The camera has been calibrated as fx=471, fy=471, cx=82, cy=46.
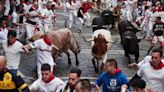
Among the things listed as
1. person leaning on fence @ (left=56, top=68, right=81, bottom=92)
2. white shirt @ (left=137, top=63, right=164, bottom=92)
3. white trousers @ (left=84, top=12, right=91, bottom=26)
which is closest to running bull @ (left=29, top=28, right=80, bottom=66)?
white shirt @ (left=137, top=63, right=164, bottom=92)

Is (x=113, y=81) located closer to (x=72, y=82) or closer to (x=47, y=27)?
(x=72, y=82)

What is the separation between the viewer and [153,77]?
821 cm

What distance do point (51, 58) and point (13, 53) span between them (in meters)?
2.17

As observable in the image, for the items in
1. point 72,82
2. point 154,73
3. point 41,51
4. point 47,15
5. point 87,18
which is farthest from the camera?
point 87,18

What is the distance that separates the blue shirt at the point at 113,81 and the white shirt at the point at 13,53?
10.3 ft

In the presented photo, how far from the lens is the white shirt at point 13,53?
34.8 feet

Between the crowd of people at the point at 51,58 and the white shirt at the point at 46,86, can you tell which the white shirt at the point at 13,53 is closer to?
the crowd of people at the point at 51,58

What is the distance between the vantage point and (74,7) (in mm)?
24250

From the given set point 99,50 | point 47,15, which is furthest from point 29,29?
point 99,50

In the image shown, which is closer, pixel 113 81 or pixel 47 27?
pixel 113 81

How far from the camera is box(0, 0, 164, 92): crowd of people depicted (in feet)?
23.6

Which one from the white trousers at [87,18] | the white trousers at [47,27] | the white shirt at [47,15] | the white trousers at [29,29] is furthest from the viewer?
the white trousers at [87,18]

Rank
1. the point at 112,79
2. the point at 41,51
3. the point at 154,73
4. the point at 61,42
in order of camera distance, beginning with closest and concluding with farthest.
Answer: the point at 112,79, the point at 154,73, the point at 41,51, the point at 61,42

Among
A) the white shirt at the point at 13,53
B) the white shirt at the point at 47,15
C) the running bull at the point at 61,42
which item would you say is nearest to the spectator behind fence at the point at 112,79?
the white shirt at the point at 13,53
